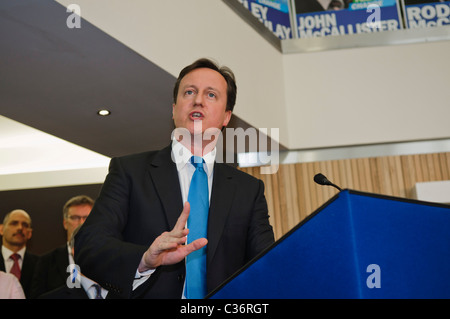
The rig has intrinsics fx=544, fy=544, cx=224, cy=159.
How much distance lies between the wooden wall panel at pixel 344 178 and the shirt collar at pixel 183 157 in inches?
105

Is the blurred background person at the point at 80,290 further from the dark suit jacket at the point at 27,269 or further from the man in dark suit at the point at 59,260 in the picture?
the dark suit jacket at the point at 27,269

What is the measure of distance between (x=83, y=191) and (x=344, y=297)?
197 inches

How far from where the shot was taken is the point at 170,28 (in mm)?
3285

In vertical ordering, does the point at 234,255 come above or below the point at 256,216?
below

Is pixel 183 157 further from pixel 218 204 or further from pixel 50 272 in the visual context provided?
pixel 50 272

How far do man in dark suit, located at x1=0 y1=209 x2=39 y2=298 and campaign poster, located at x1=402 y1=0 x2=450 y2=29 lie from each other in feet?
13.1

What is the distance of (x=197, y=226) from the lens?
1762 millimetres

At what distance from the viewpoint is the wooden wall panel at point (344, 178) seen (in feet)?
15.0

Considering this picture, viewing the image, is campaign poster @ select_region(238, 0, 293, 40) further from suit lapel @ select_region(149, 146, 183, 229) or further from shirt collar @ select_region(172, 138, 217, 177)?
suit lapel @ select_region(149, 146, 183, 229)

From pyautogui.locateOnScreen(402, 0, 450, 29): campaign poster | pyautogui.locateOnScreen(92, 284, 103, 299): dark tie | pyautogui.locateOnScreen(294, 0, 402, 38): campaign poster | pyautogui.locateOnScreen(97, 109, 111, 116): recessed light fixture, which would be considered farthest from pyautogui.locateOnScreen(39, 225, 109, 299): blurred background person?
pyautogui.locateOnScreen(402, 0, 450, 29): campaign poster

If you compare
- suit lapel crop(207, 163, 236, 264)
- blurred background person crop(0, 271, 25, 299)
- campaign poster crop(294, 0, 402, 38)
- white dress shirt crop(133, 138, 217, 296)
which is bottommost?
blurred background person crop(0, 271, 25, 299)

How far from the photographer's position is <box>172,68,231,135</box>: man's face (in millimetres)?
2025
